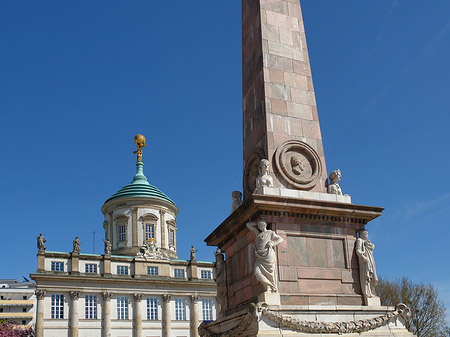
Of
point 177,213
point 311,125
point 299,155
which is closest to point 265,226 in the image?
point 299,155

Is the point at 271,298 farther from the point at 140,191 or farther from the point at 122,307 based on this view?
the point at 140,191

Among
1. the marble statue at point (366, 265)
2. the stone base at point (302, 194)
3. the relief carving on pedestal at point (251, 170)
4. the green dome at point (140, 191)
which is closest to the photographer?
the marble statue at point (366, 265)

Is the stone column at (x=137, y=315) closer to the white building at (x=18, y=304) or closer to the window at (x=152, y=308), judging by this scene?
the window at (x=152, y=308)

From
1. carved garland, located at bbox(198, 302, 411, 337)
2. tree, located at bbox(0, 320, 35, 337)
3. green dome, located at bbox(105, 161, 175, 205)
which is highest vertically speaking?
green dome, located at bbox(105, 161, 175, 205)

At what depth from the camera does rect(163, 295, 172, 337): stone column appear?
174 ft

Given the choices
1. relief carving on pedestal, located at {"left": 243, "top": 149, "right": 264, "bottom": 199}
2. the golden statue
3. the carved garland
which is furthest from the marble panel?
the golden statue

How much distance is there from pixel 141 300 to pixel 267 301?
4419cm

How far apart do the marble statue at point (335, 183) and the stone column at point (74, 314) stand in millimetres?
41871

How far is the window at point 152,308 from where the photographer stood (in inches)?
2091

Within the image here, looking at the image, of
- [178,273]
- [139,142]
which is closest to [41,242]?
[178,273]

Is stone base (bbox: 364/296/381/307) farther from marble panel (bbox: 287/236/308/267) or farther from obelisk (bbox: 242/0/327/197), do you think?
obelisk (bbox: 242/0/327/197)

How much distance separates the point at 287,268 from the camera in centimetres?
1162

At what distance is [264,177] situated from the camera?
12484 millimetres

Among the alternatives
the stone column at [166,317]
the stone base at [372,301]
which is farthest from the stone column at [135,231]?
the stone base at [372,301]
